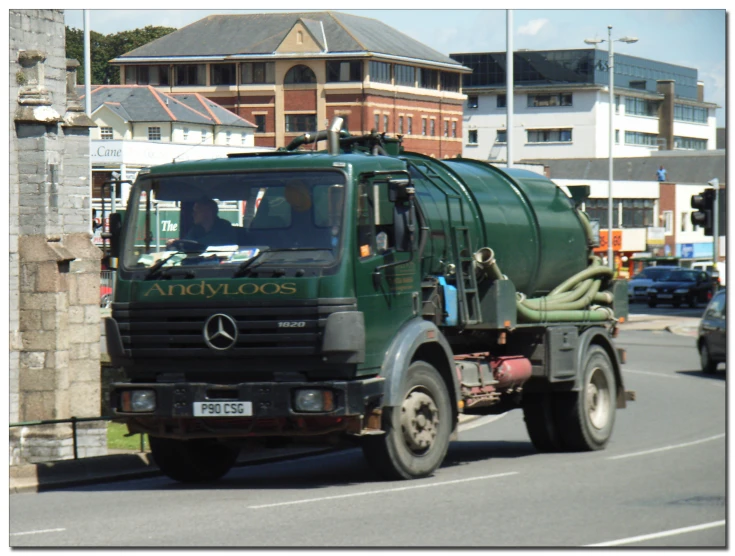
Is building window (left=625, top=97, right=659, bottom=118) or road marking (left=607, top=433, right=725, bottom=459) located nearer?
road marking (left=607, top=433, right=725, bottom=459)

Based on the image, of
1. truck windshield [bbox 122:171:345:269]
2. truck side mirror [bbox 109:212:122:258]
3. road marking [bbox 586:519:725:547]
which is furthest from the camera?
truck side mirror [bbox 109:212:122:258]

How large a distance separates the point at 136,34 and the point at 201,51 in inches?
289

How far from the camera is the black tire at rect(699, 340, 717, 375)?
31.3 metres

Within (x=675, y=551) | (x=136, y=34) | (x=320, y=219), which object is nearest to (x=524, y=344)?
(x=320, y=219)

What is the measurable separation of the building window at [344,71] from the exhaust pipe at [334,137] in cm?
6970

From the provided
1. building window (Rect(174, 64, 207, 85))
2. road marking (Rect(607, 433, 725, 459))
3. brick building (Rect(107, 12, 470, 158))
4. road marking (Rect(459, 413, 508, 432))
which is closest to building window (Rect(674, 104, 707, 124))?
brick building (Rect(107, 12, 470, 158))

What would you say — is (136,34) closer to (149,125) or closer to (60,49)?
(149,125)

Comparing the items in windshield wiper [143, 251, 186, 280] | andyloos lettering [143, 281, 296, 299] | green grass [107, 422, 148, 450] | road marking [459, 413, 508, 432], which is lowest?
road marking [459, 413, 508, 432]

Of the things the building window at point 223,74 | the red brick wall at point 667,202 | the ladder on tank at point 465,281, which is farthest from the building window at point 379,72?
the ladder on tank at point 465,281

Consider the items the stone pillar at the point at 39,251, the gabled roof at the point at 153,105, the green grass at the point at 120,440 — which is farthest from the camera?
the gabled roof at the point at 153,105

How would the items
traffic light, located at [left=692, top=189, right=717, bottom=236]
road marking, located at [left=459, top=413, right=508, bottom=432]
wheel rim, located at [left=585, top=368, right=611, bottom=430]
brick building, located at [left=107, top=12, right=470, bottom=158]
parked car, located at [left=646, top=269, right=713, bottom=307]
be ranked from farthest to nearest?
brick building, located at [left=107, top=12, right=470, bottom=158], parked car, located at [left=646, top=269, right=713, bottom=307], traffic light, located at [left=692, top=189, right=717, bottom=236], road marking, located at [left=459, top=413, right=508, bottom=432], wheel rim, located at [left=585, top=368, right=611, bottom=430]

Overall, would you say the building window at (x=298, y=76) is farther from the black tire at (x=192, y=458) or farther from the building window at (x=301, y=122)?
the black tire at (x=192, y=458)

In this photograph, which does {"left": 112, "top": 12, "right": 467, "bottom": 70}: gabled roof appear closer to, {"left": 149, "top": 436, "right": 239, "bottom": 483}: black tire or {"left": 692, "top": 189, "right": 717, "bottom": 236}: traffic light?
{"left": 692, "top": 189, "right": 717, "bottom": 236}: traffic light

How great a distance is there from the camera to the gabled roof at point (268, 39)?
7781cm
